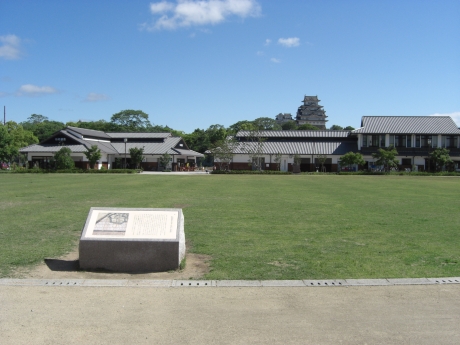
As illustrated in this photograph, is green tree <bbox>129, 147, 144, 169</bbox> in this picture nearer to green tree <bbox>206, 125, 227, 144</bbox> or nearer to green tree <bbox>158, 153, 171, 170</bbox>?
green tree <bbox>158, 153, 171, 170</bbox>

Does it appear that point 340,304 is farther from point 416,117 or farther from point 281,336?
point 416,117

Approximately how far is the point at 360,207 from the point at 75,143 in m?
56.9

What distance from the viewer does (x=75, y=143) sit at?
6619 centimetres

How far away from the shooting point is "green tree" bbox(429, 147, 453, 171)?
202 ft

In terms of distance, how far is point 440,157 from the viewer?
61.8m

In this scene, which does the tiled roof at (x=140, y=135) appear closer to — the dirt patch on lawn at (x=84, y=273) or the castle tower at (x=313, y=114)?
the dirt patch on lawn at (x=84, y=273)

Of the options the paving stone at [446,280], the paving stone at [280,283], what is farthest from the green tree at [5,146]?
the paving stone at [446,280]

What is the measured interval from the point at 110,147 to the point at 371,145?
41.7 metres

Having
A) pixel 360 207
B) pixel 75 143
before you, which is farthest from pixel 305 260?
pixel 75 143

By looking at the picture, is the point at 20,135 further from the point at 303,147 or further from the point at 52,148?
the point at 303,147

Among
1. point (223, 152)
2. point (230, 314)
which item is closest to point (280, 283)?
point (230, 314)

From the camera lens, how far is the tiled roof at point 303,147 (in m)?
68.6

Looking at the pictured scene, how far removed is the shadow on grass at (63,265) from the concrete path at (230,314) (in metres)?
1.04

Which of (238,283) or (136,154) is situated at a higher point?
(136,154)
